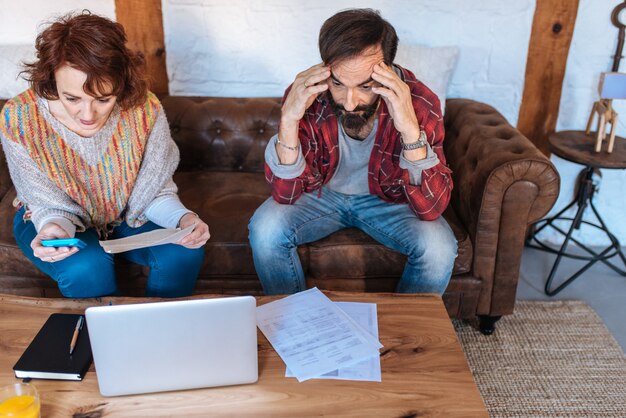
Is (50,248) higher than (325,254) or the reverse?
higher

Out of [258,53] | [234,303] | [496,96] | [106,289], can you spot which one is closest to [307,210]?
[106,289]

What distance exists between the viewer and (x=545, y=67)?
2.45m

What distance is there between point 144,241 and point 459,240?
3.18 feet

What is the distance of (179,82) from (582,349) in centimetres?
187

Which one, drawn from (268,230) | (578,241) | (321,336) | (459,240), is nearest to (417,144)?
(459,240)

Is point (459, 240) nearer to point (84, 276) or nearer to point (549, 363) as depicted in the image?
point (549, 363)

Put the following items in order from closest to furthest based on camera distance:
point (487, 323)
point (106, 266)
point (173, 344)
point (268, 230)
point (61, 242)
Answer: point (173, 344), point (61, 242), point (106, 266), point (268, 230), point (487, 323)

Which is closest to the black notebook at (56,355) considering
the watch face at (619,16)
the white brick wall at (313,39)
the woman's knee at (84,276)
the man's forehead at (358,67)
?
the woman's knee at (84,276)

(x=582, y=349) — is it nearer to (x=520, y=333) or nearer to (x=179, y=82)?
(x=520, y=333)

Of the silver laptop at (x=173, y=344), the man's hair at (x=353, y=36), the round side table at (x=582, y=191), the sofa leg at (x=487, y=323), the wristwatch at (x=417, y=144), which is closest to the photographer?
the silver laptop at (x=173, y=344)

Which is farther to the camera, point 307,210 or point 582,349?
point 582,349

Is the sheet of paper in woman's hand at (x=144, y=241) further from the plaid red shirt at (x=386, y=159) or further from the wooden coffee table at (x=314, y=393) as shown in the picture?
the plaid red shirt at (x=386, y=159)

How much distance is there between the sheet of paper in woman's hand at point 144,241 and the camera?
54.6 inches

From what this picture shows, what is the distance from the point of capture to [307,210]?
184cm
